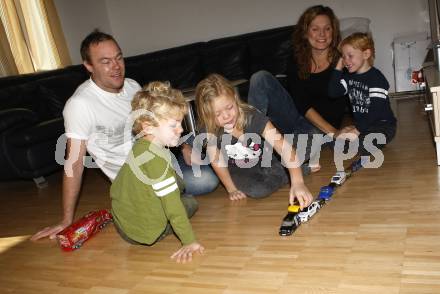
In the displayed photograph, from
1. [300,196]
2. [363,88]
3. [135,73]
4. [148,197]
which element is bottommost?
[300,196]

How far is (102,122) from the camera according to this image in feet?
6.84

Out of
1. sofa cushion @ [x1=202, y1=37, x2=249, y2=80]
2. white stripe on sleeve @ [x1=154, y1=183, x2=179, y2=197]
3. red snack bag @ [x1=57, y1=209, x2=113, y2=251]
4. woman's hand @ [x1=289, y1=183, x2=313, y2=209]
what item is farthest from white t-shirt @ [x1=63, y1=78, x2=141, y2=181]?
sofa cushion @ [x1=202, y1=37, x2=249, y2=80]

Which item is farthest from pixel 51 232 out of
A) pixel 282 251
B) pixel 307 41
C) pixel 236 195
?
pixel 307 41

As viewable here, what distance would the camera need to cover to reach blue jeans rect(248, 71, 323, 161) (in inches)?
93.1

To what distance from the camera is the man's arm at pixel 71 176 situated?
203cm

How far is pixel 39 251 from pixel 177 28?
3501mm

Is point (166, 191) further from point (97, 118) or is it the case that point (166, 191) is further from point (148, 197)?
point (97, 118)

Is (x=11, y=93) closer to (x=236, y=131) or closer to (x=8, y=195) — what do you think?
(x=8, y=195)

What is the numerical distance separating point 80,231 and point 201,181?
26.4 inches

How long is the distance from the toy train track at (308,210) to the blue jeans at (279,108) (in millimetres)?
343

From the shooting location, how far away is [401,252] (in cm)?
141

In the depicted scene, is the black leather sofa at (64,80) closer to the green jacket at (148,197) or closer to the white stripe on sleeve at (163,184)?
the green jacket at (148,197)

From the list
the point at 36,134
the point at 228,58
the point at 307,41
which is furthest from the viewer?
the point at 228,58

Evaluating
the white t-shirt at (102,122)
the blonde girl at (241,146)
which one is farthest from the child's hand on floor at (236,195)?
the white t-shirt at (102,122)
